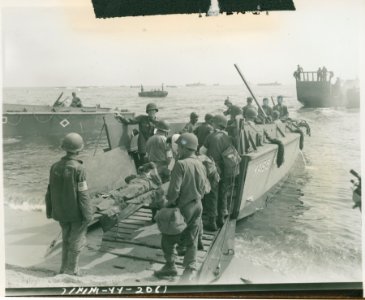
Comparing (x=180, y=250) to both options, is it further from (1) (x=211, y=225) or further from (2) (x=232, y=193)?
(2) (x=232, y=193)

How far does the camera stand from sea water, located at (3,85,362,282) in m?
5.24

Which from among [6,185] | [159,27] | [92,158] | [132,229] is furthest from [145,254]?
[159,27]

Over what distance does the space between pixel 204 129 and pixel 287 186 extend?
1222 mm

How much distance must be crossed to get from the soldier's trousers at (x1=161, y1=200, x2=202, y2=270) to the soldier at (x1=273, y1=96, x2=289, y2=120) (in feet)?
5.48

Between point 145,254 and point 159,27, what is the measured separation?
2581 mm

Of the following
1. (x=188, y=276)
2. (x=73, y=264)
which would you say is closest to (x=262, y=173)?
(x=188, y=276)

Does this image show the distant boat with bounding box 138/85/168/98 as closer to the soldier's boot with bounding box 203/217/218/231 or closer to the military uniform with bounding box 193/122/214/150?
the military uniform with bounding box 193/122/214/150

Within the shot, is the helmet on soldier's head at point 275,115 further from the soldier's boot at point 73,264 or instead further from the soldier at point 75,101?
the soldier's boot at point 73,264

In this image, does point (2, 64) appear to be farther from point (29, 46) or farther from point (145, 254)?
point (145, 254)

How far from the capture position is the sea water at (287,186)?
206 inches

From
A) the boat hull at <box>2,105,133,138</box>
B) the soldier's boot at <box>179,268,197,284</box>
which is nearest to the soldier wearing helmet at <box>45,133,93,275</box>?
the boat hull at <box>2,105,133,138</box>

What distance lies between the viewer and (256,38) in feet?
17.6

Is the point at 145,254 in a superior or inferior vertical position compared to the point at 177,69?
inferior

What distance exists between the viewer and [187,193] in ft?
15.0
